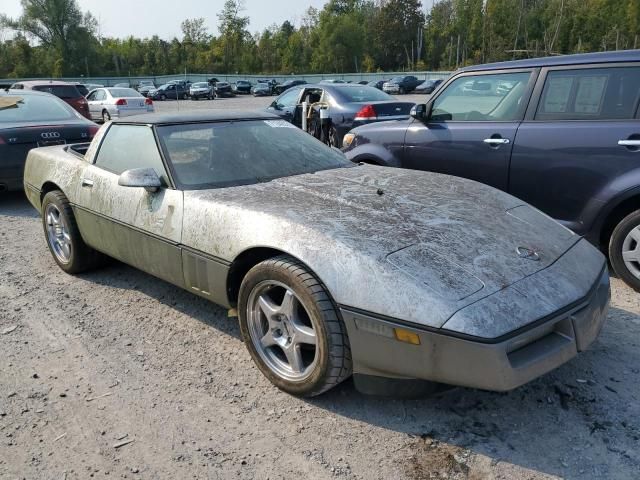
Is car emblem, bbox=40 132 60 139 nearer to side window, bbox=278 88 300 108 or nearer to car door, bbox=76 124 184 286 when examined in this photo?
car door, bbox=76 124 184 286

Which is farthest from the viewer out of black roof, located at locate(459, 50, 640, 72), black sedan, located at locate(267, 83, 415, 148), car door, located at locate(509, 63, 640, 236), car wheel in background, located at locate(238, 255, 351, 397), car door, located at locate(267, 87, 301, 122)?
car door, located at locate(267, 87, 301, 122)

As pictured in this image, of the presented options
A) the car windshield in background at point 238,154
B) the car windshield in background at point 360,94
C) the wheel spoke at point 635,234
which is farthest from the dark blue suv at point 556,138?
the car windshield in background at point 360,94

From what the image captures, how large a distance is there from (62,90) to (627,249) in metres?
16.5

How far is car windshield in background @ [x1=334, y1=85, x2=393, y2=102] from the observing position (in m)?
9.85

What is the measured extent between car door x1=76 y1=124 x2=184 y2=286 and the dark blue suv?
2628 millimetres

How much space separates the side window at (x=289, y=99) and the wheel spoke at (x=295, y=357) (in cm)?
866

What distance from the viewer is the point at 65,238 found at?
14.9ft


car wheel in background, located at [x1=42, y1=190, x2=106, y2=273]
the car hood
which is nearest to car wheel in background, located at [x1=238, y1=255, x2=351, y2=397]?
the car hood

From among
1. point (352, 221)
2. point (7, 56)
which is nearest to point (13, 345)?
point (352, 221)

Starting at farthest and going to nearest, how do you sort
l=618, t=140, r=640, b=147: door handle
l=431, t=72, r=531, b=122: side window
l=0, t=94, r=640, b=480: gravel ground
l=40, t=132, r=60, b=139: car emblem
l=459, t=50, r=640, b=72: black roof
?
l=40, t=132, r=60, b=139: car emblem → l=431, t=72, r=531, b=122: side window → l=459, t=50, r=640, b=72: black roof → l=618, t=140, r=640, b=147: door handle → l=0, t=94, r=640, b=480: gravel ground

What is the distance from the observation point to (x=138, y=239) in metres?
3.58

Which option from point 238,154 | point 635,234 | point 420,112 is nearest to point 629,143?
point 635,234

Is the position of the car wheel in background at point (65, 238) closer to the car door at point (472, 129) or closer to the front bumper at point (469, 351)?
the front bumper at point (469, 351)

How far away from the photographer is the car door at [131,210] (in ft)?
11.0
